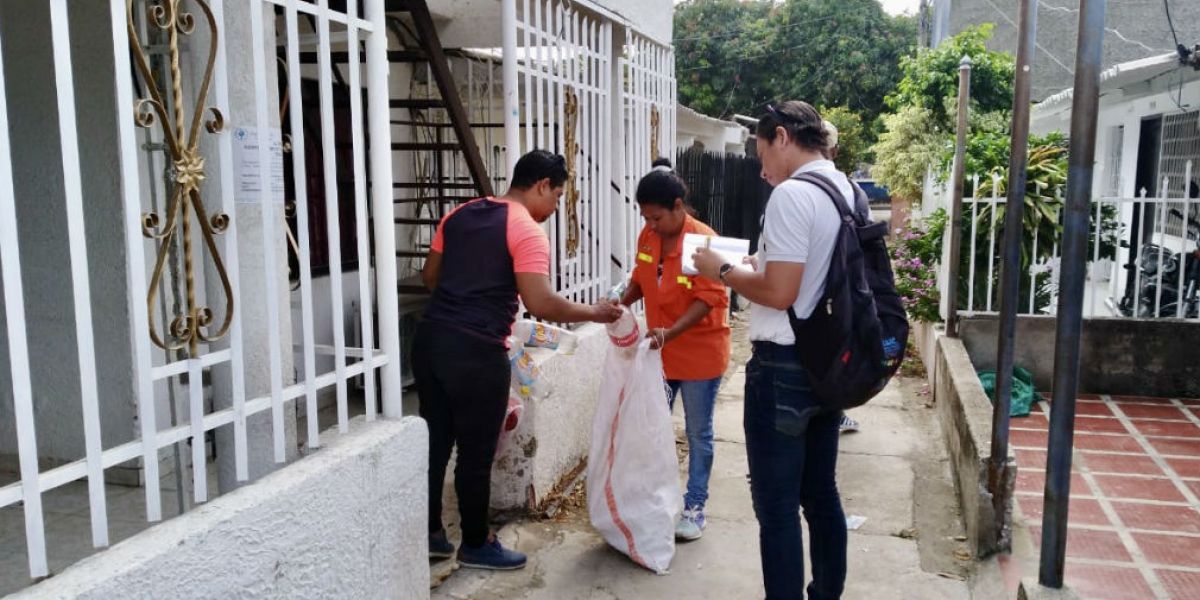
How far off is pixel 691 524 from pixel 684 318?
0.96 m

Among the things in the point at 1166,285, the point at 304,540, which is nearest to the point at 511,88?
the point at 304,540

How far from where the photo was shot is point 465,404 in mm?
3496

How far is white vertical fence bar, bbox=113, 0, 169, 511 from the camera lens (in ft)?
6.55

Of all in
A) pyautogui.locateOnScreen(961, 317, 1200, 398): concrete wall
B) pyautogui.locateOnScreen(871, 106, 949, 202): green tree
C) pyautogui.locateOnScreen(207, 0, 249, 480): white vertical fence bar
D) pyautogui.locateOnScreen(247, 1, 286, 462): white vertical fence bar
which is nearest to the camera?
pyautogui.locateOnScreen(207, 0, 249, 480): white vertical fence bar

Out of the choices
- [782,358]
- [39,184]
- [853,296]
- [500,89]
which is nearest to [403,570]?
[782,358]

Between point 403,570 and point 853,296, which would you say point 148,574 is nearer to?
point 403,570

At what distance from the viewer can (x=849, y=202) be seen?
285 centimetres

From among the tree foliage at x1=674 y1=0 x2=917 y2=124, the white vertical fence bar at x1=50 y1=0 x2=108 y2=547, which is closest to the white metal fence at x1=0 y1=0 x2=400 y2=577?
the white vertical fence bar at x1=50 y1=0 x2=108 y2=547

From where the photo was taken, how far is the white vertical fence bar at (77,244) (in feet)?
5.95

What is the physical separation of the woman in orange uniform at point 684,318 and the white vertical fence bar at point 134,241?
7.17 ft

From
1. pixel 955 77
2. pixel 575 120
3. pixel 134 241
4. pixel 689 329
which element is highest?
pixel 955 77

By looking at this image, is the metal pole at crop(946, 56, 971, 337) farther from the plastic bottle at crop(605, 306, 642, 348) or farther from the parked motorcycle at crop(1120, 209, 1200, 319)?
the plastic bottle at crop(605, 306, 642, 348)

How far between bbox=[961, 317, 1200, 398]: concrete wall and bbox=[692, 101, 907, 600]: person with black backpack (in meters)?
3.98

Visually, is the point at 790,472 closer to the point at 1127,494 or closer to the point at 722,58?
the point at 1127,494
